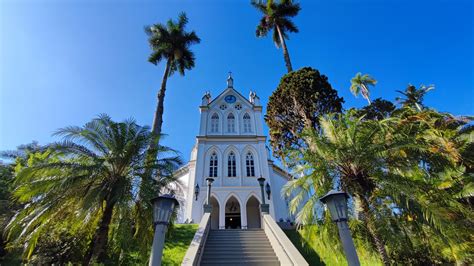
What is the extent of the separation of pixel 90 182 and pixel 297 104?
12.1 meters

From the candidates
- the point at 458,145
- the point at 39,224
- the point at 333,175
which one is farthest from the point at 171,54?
the point at 458,145

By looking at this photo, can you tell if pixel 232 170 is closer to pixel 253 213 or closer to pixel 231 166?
pixel 231 166

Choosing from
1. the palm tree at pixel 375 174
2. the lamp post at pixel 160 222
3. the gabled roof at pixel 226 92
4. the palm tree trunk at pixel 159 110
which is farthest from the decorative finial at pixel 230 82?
the lamp post at pixel 160 222

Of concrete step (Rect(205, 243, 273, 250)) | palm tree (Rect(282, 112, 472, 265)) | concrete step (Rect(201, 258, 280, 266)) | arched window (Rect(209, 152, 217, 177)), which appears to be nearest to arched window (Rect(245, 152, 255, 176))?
arched window (Rect(209, 152, 217, 177))

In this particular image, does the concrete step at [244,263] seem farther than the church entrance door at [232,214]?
No

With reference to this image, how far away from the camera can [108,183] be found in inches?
368

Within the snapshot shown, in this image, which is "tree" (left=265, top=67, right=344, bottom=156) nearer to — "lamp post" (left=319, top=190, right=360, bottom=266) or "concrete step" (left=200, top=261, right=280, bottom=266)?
"concrete step" (left=200, top=261, right=280, bottom=266)

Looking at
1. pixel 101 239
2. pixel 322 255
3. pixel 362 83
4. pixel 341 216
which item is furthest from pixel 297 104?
pixel 362 83

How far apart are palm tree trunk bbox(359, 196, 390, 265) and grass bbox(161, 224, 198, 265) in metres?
7.65

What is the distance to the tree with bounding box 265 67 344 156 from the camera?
48.8 ft

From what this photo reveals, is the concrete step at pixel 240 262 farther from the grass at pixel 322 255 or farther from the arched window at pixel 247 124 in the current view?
the arched window at pixel 247 124

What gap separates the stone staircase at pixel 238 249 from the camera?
9.30 meters

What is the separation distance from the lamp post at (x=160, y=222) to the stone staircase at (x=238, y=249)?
4410 millimetres

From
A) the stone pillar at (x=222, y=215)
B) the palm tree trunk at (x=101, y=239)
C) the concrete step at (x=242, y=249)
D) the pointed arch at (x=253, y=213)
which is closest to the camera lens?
the palm tree trunk at (x=101, y=239)
